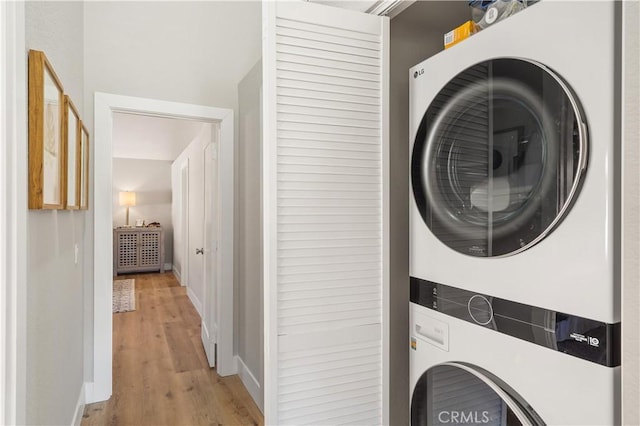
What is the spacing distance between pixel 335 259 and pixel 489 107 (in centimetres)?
73

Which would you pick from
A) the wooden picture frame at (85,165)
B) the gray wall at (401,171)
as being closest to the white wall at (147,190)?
the wooden picture frame at (85,165)

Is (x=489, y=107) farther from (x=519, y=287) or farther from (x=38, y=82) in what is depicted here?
(x=38, y=82)

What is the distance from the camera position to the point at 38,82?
3.60ft

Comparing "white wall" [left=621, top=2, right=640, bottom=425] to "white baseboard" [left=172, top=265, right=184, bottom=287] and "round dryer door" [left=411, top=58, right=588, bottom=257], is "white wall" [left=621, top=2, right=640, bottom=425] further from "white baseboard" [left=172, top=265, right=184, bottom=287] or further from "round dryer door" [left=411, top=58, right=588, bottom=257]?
"white baseboard" [left=172, top=265, right=184, bottom=287]

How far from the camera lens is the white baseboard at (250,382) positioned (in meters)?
2.41

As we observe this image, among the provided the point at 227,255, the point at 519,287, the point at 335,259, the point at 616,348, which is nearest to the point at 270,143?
the point at 335,259

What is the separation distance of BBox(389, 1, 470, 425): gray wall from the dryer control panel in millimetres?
278

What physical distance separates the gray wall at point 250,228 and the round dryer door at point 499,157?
54.0 inches

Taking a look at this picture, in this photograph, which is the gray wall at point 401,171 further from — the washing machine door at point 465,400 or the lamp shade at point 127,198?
the lamp shade at point 127,198

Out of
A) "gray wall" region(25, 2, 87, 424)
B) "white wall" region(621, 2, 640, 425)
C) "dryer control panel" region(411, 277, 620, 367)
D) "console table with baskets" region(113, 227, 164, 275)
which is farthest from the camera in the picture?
"console table with baskets" region(113, 227, 164, 275)

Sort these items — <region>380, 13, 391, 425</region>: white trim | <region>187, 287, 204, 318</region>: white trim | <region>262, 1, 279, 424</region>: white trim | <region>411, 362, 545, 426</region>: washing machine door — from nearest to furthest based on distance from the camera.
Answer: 1. <region>411, 362, 545, 426</region>: washing machine door
2. <region>262, 1, 279, 424</region>: white trim
3. <region>380, 13, 391, 425</region>: white trim
4. <region>187, 287, 204, 318</region>: white trim

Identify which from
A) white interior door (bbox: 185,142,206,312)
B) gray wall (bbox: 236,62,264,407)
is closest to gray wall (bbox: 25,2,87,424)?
gray wall (bbox: 236,62,264,407)

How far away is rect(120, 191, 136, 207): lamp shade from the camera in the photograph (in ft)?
24.0

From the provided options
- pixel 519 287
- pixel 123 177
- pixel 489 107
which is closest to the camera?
pixel 519 287
